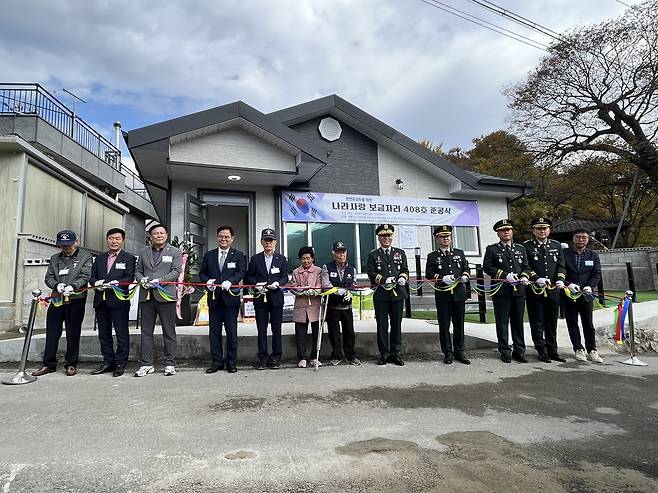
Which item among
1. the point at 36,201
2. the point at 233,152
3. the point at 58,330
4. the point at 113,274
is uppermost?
the point at 233,152

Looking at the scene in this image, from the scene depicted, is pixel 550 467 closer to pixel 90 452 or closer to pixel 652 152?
pixel 90 452

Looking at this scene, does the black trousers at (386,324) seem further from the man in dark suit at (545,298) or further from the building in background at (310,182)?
the building in background at (310,182)

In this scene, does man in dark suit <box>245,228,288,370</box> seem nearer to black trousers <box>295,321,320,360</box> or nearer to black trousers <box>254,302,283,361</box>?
black trousers <box>254,302,283,361</box>

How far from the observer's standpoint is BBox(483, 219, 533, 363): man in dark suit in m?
5.62

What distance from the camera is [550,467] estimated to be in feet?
8.13

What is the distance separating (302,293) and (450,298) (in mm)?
2029

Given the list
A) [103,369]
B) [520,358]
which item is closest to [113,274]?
[103,369]

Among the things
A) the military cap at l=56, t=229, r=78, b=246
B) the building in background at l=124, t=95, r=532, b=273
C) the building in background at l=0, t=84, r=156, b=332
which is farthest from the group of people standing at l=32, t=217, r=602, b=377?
the building in background at l=124, t=95, r=532, b=273

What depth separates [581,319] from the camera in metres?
5.87

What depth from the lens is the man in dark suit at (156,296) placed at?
16.1ft

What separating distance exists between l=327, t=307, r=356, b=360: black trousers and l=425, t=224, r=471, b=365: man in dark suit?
126cm

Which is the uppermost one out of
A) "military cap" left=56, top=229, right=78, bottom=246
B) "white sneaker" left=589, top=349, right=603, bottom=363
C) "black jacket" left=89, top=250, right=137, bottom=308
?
"military cap" left=56, top=229, right=78, bottom=246

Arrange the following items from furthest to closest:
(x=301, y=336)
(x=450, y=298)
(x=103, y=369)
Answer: (x=450, y=298) < (x=301, y=336) < (x=103, y=369)

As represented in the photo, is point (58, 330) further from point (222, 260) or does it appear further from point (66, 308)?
point (222, 260)
